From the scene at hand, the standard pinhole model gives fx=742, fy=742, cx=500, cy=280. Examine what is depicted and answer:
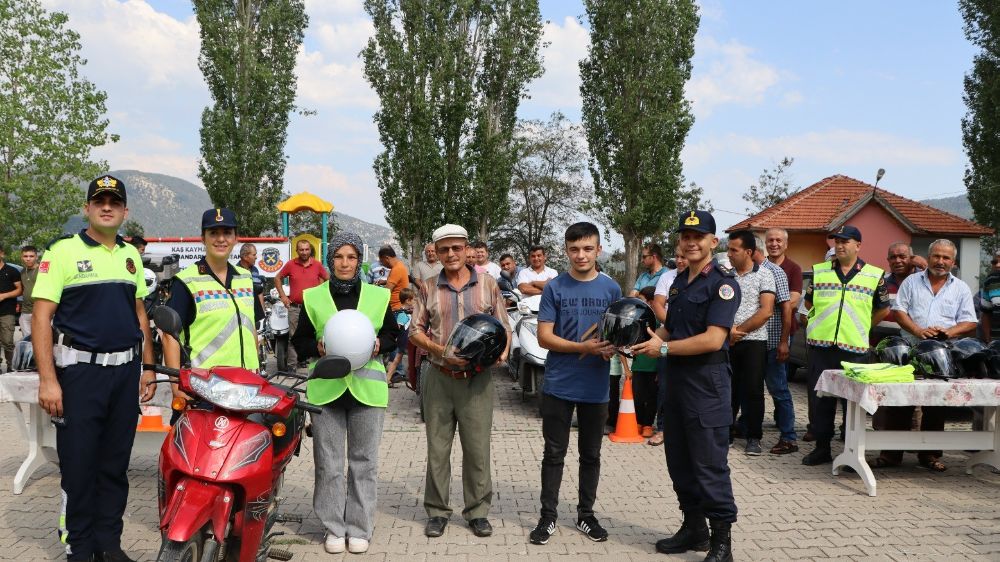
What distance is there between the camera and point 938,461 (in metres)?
6.57

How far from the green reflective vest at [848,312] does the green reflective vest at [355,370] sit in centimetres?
414

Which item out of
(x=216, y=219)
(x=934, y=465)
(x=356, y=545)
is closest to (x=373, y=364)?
(x=356, y=545)

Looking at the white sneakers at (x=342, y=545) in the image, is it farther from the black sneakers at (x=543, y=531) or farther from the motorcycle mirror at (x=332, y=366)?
the motorcycle mirror at (x=332, y=366)

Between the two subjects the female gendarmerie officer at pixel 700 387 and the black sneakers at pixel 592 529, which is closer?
the female gendarmerie officer at pixel 700 387

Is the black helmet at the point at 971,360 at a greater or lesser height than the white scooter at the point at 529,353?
greater

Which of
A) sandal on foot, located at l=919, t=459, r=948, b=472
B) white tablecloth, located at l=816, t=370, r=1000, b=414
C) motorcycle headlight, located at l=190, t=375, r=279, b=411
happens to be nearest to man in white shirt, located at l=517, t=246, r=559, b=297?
sandal on foot, located at l=919, t=459, r=948, b=472

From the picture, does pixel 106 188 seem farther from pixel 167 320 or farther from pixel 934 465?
pixel 934 465

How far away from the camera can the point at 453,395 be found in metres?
4.78

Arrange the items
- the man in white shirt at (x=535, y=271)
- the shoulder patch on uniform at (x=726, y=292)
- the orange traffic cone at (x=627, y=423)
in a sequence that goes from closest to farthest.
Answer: the shoulder patch on uniform at (x=726, y=292), the orange traffic cone at (x=627, y=423), the man in white shirt at (x=535, y=271)

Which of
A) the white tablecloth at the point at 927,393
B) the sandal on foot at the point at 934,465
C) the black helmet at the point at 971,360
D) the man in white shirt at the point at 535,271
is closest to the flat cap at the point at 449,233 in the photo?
the white tablecloth at the point at 927,393

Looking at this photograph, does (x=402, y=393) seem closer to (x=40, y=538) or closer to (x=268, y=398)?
(x=40, y=538)

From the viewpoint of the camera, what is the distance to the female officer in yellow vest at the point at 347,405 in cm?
443

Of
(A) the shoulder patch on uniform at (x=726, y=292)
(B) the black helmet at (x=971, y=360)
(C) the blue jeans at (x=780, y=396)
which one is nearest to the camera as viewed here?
(A) the shoulder patch on uniform at (x=726, y=292)

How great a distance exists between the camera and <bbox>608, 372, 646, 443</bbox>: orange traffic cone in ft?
24.8
